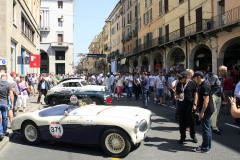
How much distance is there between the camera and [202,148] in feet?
16.7

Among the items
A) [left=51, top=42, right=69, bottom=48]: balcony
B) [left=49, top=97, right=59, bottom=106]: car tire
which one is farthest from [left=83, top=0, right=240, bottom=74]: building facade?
[left=51, top=42, right=69, bottom=48]: balcony

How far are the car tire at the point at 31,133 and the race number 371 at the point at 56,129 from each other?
48 cm

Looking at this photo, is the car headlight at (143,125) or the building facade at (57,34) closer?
the car headlight at (143,125)

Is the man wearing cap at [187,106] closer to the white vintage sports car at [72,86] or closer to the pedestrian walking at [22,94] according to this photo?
the pedestrian walking at [22,94]

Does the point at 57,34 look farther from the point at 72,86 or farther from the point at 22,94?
the point at 22,94

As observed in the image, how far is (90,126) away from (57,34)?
172 feet

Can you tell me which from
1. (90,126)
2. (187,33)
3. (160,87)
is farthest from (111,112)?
(187,33)

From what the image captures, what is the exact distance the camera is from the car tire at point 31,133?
570 centimetres

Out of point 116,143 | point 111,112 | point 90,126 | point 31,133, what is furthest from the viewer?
point 31,133

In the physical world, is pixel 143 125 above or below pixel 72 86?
below

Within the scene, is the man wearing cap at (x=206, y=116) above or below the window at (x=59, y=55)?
below

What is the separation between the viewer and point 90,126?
4.98 m

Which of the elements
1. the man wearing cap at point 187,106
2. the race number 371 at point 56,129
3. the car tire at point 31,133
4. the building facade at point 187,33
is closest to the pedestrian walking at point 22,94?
the car tire at point 31,133

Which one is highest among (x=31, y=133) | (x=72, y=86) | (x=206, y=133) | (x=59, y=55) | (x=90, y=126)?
(x=59, y=55)
